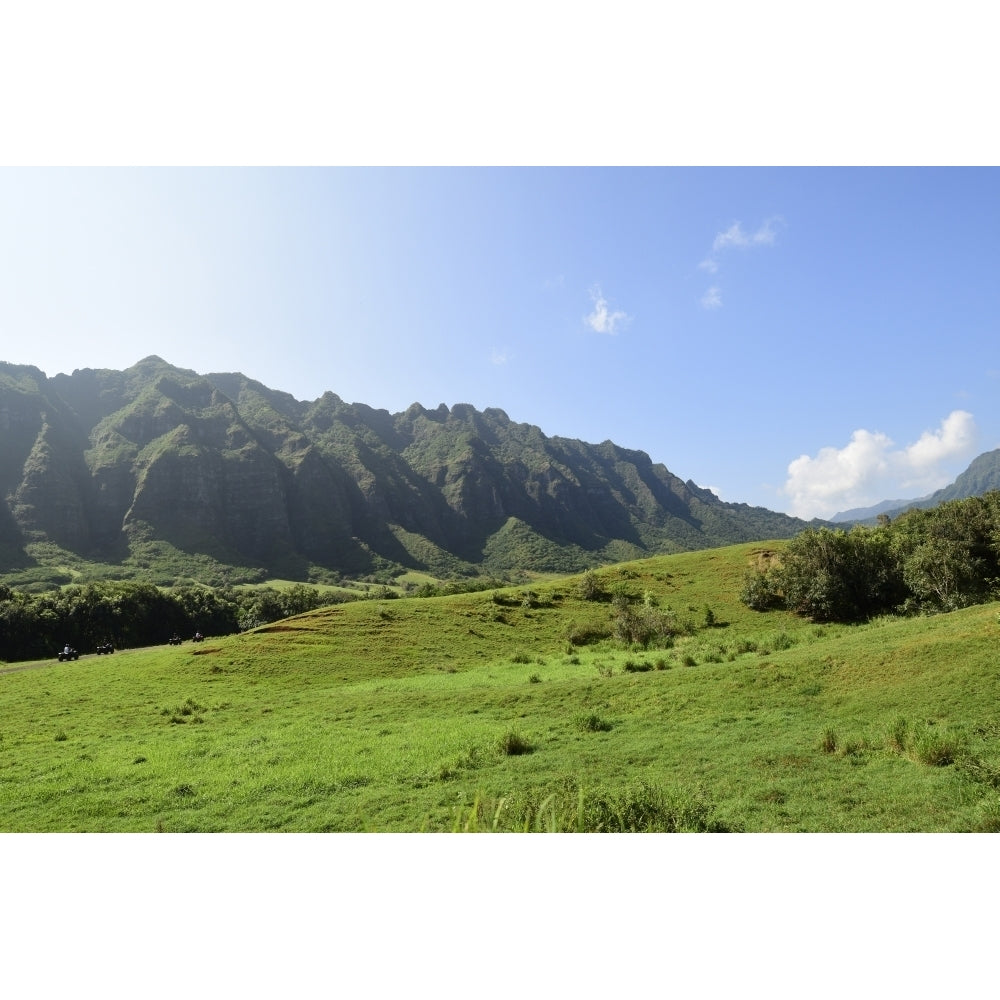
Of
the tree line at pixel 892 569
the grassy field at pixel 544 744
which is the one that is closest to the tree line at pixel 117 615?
the grassy field at pixel 544 744

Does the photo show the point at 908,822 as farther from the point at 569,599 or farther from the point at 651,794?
the point at 569,599

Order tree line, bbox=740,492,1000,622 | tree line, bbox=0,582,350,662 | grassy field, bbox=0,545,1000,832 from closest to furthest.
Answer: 1. grassy field, bbox=0,545,1000,832
2. tree line, bbox=740,492,1000,622
3. tree line, bbox=0,582,350,662

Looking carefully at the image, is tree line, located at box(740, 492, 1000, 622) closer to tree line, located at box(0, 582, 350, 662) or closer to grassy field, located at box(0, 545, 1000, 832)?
grassy field, located at box(0, 545, 1000, 832)

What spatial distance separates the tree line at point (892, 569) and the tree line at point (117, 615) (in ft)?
201

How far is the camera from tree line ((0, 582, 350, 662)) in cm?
7388

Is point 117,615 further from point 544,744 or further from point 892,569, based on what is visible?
point 892,569

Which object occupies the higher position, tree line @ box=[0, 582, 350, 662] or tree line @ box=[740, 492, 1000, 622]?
tree line @ box=[740, 492, 1000, 622]

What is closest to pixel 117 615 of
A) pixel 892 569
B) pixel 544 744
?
pixel 544 744

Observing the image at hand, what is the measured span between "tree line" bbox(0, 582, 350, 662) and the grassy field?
50.6 m

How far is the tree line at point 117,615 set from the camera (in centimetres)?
7388

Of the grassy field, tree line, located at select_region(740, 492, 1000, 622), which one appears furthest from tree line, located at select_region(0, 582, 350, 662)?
tree line, located at select_region(740, 492, 1000, 622)

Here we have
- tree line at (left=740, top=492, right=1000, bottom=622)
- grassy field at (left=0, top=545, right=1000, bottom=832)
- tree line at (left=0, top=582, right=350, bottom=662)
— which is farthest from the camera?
tree line at (left=0, top=582, right=350, bottom=662)

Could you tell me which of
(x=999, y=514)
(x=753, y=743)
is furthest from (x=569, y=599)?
(x=753, y=743)

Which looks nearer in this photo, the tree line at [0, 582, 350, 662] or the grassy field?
the grassy field
